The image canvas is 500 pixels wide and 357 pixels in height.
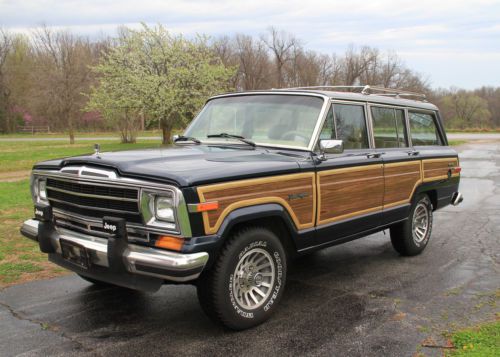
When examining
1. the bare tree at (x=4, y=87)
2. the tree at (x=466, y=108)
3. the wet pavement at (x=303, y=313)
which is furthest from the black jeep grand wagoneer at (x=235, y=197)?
the tree at (x=466, y=108)

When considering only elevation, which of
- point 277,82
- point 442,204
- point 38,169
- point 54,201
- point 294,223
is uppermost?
point 277,82

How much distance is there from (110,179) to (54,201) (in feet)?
3.18

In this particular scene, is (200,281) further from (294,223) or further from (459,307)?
(459,307)

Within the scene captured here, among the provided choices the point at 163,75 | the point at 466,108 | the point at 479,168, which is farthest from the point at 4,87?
the point at 466,108

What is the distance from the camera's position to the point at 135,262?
3.40 m

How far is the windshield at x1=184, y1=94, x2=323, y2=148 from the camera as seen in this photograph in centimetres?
475

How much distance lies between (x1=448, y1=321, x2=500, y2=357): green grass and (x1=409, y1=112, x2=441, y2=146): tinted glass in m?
2.97

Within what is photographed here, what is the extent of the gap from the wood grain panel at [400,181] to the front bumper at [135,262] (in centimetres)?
288

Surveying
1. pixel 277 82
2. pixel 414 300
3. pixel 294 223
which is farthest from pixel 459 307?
pixel 277 82

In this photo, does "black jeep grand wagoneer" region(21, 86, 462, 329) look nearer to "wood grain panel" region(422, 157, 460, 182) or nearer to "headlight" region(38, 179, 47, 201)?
"headlight" region(38, 179, 47, 201)

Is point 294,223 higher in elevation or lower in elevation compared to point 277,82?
lower

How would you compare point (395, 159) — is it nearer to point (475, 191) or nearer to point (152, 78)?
point (475, 191)

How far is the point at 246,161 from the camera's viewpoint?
4.02m

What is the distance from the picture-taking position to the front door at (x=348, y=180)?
4543mm
